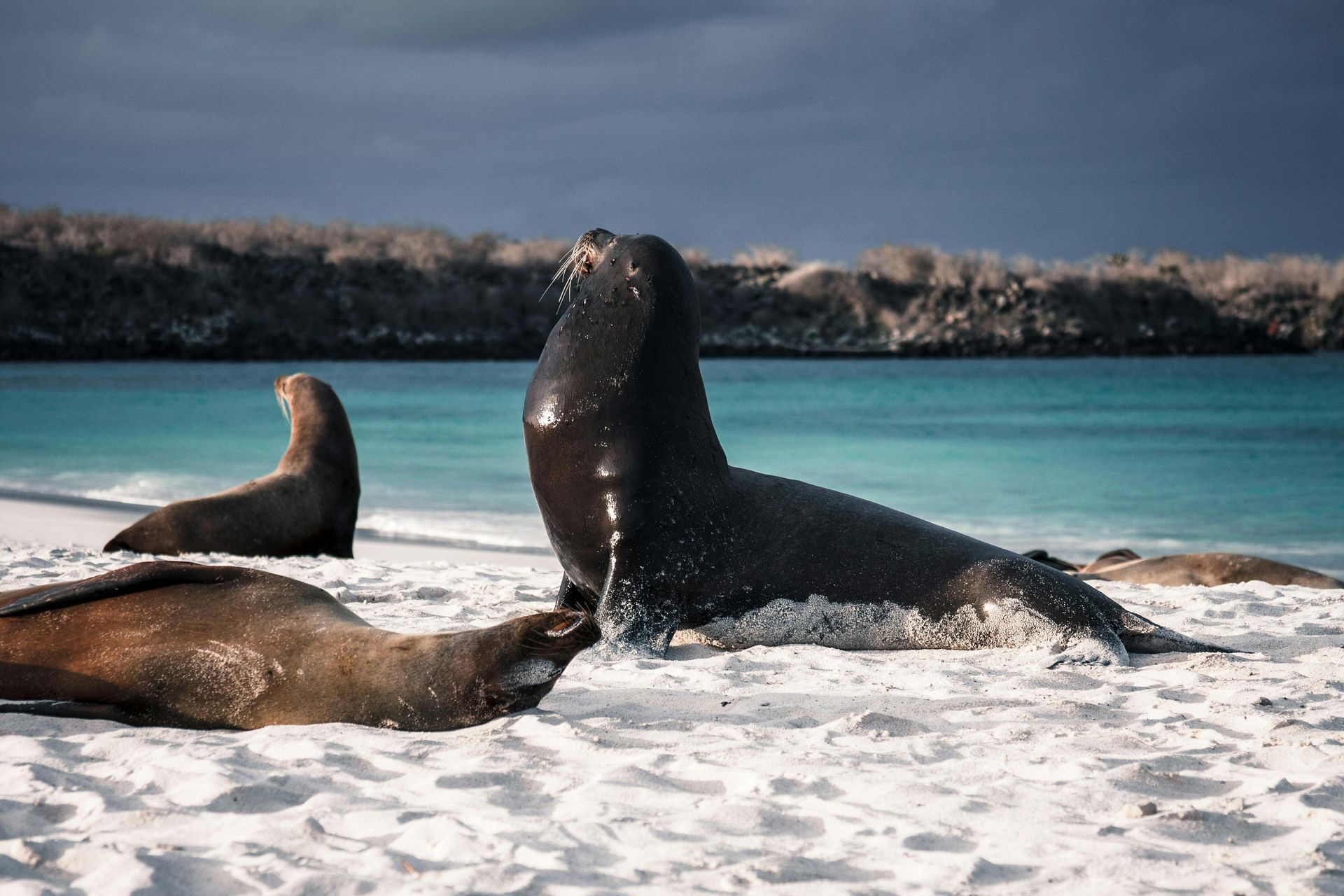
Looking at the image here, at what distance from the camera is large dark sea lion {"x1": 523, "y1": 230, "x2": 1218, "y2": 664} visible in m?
4.28

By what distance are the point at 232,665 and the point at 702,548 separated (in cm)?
174

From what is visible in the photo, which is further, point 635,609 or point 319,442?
point 319,442

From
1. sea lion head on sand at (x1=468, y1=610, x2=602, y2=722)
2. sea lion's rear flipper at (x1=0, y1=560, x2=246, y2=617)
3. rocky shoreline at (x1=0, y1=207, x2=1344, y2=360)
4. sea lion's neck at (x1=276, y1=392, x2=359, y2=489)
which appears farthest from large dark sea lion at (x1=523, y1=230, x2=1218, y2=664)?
rocky shoreline at (x1=0, y1=207, x2=1344, y2=360)

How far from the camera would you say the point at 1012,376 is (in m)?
35.6

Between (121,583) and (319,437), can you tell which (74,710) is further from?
(319,437)

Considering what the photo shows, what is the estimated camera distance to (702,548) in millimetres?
4363

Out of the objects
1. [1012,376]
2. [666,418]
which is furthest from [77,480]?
[1012,376]

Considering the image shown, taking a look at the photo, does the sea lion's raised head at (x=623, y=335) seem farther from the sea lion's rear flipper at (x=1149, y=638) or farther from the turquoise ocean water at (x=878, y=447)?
the turquoise ocean water at (x=878, y=447)

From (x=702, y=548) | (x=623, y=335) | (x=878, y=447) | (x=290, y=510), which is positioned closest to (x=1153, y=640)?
(x=702, y=548)

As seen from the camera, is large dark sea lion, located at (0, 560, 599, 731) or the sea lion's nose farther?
the sea lion's nose

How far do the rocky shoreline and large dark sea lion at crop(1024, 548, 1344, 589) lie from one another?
36.8 meters

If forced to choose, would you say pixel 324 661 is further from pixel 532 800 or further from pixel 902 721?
pixel 902 721

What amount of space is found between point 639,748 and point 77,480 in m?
12.0

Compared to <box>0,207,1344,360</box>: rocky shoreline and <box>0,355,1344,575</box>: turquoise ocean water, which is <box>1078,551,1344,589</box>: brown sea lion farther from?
<box>0,207,1344,360</box>: rocky shoreline
